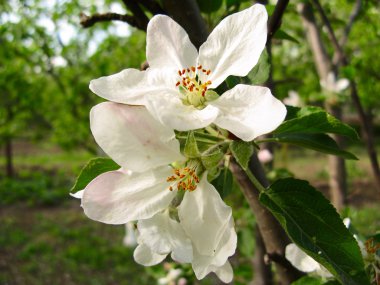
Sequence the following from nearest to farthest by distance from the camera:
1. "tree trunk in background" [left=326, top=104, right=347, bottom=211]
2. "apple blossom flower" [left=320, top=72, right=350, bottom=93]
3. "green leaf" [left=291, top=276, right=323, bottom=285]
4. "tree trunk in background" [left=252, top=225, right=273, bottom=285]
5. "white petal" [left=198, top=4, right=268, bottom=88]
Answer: "white petal" [left=198, top=4, right=268, bottom=88], "green leaf" [left=291, top=276, right=323, bottom=285], "tree trunk in background" [left=252, top=225, right=273, bottom=285], "tree trunk in background" [left=326, top=104, right=347, bottom=211], "apple blossom flower" [left=320, top=72, right=350, bottom=93]

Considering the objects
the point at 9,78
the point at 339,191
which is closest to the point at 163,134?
the point at 339,191

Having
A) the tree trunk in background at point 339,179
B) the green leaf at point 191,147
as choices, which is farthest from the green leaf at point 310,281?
the tree trunk in background at point 339,179

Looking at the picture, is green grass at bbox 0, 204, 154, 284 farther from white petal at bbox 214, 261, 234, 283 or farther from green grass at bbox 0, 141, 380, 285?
white petal at bbox 214, 261, 234, 283

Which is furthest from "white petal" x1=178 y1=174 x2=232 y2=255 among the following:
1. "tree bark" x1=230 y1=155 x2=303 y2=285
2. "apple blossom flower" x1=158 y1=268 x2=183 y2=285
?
"apple blossom flower" x1=158 y1=268 x2=183 y2=285

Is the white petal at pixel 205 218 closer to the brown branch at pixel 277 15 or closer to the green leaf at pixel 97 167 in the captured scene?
the green leaf at pixel 97 167

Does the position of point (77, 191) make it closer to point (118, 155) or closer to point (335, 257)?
point (118, 155)

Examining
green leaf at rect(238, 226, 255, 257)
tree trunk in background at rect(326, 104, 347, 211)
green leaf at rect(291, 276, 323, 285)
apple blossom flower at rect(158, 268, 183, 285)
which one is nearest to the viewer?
green leaf at rect(291, 276, 323, 285)

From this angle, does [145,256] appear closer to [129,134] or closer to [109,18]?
[129,134]

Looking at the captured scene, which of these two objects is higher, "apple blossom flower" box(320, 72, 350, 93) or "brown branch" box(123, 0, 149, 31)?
"brown branch" box(123, 0, 149, 31)

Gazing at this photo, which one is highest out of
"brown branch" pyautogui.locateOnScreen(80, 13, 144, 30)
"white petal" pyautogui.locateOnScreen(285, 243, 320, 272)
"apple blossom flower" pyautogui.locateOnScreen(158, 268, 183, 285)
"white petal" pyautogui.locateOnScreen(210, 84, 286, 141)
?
"brown branch" pyautogui.locateOnScreen(80, 13, 144, 30)
